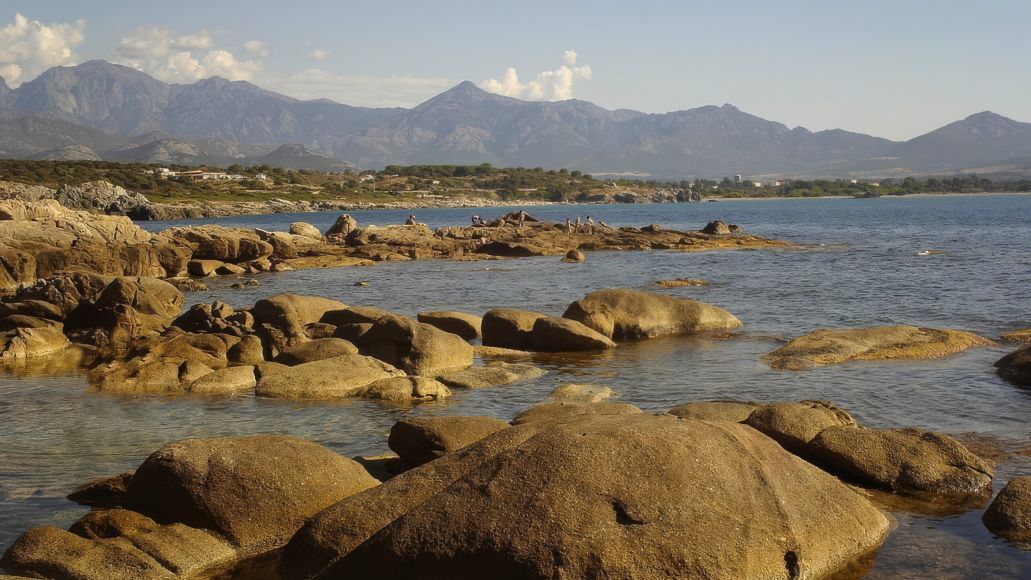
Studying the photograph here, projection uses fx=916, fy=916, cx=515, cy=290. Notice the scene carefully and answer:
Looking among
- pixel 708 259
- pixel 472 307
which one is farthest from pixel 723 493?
pixel 708 259

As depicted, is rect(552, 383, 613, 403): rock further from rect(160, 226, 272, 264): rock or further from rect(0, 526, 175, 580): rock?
rect(160, 226, 272, 264): rock

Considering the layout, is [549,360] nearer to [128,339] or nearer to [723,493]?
[128,339]

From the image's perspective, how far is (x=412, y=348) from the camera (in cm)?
2180

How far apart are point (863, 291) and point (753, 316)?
9.95m

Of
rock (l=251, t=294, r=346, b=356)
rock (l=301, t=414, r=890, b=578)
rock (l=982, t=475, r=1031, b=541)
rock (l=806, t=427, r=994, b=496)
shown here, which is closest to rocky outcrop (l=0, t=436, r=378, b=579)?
rock (l=301, t=414, r=890, b=578)

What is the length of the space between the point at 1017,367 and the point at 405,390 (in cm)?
1296

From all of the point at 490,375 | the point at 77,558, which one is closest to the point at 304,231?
the point at 490,375

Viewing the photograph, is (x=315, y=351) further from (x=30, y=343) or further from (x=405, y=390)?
(x=30, y=343)

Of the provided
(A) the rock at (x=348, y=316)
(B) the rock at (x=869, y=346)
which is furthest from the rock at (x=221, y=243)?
(B) the rock at (x=869, y=346)

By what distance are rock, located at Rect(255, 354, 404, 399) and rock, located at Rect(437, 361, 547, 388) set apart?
1.31 m

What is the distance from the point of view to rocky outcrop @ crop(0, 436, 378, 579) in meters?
9.74

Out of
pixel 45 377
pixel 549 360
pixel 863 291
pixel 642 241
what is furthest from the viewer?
pixel 642 241

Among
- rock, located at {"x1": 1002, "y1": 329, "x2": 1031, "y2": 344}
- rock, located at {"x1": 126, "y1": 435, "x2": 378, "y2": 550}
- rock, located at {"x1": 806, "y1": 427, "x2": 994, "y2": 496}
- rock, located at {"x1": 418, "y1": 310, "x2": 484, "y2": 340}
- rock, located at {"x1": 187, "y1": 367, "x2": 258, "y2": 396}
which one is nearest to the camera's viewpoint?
rock, located at {"x1": 126, "y1": 435, "x2": 378, "y2": 550}

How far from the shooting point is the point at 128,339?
25.0 m
